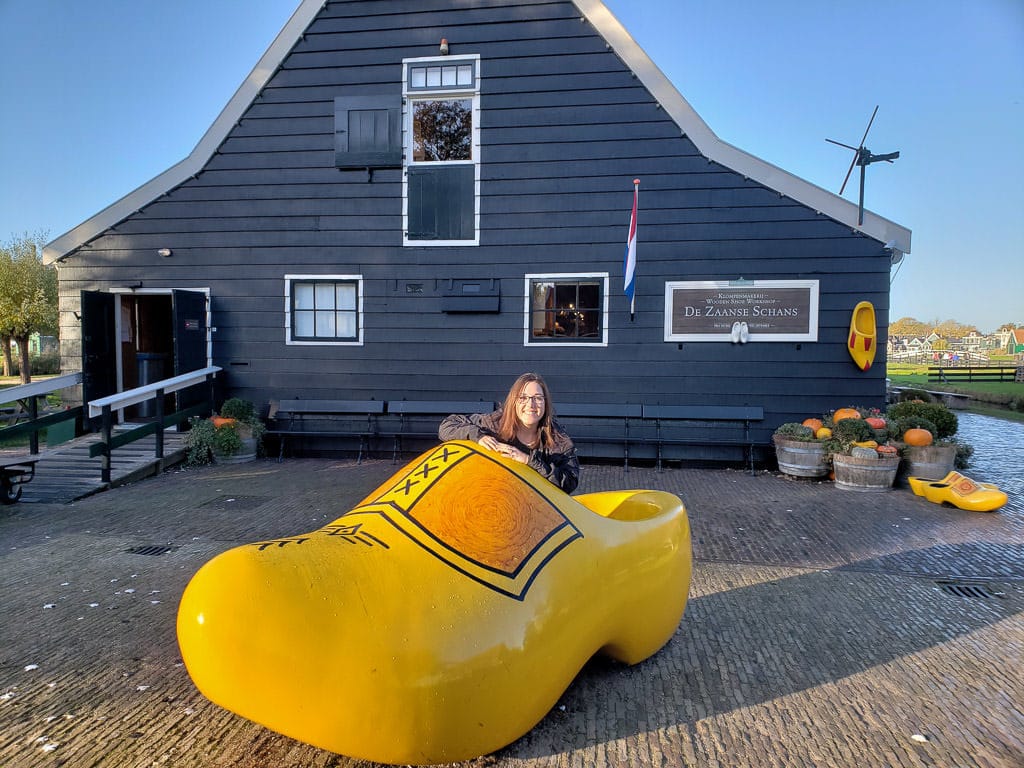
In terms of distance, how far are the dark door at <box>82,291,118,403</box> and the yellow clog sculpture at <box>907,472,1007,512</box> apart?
923 cm

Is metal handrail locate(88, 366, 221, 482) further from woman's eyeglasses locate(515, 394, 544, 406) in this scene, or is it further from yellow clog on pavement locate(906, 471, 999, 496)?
yellow clog on pavement locate(906, 471, 999, 496)

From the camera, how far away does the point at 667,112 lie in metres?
6.80

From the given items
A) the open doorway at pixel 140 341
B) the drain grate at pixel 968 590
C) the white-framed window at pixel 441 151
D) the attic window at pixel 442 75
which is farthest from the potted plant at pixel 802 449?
the open doorway at pixel 140 341

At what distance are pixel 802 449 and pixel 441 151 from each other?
18.2 ft

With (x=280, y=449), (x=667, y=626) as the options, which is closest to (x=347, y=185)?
(x=280, y=449)

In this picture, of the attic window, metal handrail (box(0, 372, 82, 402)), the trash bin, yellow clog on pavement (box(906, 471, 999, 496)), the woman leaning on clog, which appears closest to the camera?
the woman leaning on clog

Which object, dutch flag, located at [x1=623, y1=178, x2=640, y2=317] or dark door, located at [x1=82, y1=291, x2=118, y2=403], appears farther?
dark door, located at [x1=82, y1=291, x2=118, y2=403]

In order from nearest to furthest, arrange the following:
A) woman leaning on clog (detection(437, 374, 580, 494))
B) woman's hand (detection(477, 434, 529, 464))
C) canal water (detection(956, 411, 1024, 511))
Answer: woman's hand (detection(477, 434, 529, 464))
woman leaning on clog (detection(437, 374, 580, 494))
canal water (detection(956, 411, 1024, 511))

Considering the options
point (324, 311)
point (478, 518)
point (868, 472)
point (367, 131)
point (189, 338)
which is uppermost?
point (367, 131)

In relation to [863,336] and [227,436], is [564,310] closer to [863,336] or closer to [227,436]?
[863,336]

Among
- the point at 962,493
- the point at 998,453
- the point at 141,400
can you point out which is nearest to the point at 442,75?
the point at 141,400

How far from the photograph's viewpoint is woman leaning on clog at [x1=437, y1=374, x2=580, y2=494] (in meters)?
2.63

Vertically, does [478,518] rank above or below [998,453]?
above

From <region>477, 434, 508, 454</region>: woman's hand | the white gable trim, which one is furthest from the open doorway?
<region>477, 434, 508, 454</region>: woman's hand
